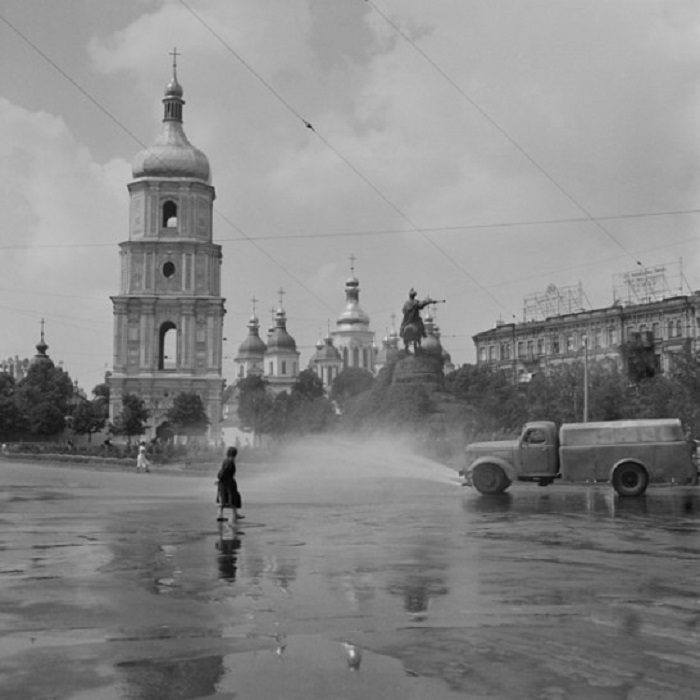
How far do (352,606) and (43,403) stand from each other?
110 m

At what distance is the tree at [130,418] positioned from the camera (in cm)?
11025

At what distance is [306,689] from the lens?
6805 mm

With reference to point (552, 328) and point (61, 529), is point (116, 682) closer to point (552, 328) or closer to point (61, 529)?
point (61, 529)

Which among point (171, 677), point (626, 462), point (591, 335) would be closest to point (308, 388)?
point (591, 335)

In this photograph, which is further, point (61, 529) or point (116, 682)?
point (61, 529)

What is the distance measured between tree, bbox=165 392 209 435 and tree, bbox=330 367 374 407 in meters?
34.4

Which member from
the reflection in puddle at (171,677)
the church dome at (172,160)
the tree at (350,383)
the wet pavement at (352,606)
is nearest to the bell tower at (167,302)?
the church dome at (172,160)

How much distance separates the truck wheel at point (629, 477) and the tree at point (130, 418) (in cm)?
8829

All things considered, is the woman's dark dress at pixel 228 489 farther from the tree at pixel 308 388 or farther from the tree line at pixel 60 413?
the tree at pixel 308 388

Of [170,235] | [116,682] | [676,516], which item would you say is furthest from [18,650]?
[170,235]

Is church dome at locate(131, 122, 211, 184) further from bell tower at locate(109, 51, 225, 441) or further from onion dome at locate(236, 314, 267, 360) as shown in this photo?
onion dome at locate(236, 314, 267, 360)

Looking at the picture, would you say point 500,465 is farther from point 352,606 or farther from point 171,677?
point 171,677

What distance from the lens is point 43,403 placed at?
115m

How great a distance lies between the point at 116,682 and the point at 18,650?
4.27 feet
